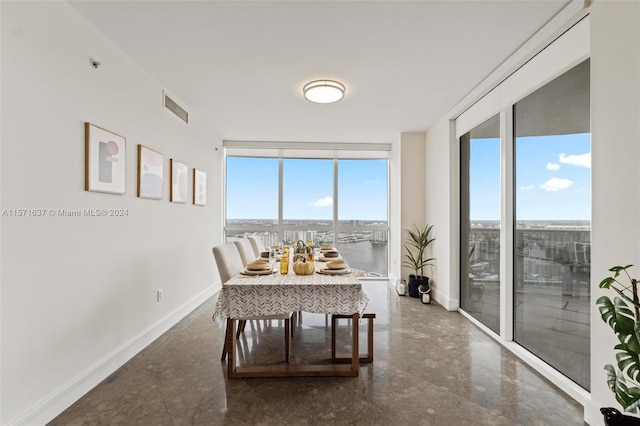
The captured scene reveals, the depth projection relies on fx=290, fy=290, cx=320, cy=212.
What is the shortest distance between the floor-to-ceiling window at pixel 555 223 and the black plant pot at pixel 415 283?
162 cm

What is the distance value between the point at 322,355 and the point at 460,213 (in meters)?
2.50

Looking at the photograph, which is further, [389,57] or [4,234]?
[389,57]

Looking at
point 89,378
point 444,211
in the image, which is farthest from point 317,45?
point 89,378

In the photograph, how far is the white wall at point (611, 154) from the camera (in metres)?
1.50

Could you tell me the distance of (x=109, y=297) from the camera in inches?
89.0

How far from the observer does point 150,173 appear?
281cm

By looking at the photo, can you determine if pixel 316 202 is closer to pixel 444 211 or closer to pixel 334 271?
pixel 444 211

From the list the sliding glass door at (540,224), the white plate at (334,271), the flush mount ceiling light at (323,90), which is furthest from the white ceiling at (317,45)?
the white plate at (334,271)

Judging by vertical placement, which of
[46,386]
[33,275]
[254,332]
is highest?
[33,275]

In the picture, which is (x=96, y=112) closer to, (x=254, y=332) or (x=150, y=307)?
(x=150, y=307)

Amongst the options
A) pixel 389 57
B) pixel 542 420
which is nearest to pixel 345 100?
pixel 389 57

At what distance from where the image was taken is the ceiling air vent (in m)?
3.15

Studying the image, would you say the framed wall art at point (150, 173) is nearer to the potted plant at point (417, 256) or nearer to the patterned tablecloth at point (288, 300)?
the patterned tablecloth at point (288, 300)

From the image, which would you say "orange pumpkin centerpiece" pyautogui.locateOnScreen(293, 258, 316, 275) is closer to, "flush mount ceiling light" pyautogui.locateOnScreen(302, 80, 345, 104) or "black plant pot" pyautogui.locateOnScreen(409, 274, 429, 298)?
"flush mount ceiling light" pyautogui.locateOnScreen(302, 80, 345, 104)
